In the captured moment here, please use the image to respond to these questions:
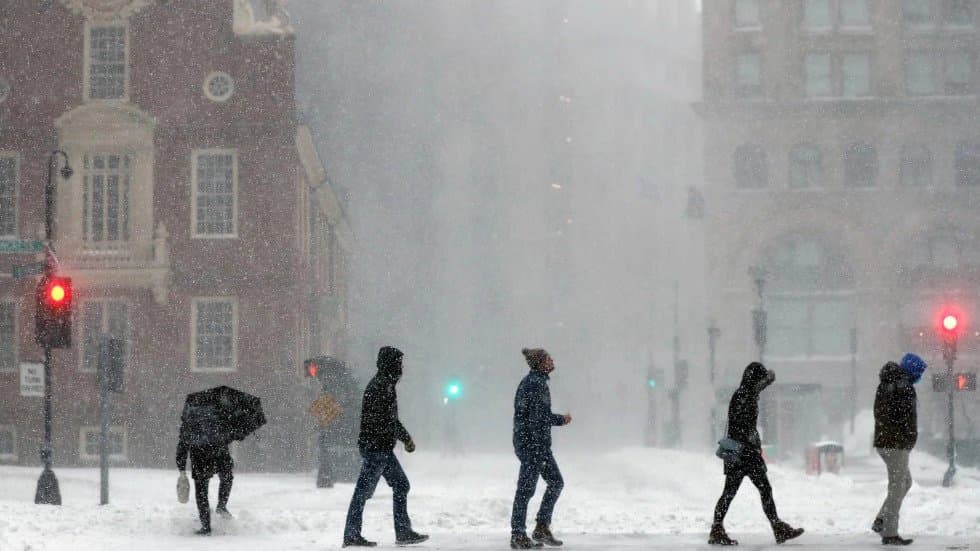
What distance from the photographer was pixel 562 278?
420 feet

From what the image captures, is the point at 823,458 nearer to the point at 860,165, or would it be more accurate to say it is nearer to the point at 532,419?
the point at 532,419

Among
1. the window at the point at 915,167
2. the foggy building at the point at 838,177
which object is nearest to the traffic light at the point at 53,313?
the foggy building at the point at 838,177

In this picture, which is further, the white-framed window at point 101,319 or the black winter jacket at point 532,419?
the white-framed window at point 101,319

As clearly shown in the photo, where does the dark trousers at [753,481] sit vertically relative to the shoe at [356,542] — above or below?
above

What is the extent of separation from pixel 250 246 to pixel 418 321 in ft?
182

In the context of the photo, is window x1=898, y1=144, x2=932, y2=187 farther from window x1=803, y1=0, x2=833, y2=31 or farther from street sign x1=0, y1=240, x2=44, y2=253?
street sign x1=0, y1=240, x2=44, y2=253

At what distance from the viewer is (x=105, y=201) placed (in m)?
41.2

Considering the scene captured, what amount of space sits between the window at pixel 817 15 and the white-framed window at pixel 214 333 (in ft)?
160

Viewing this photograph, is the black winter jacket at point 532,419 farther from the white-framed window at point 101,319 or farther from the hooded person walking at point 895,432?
the white-framed window at point 101,319

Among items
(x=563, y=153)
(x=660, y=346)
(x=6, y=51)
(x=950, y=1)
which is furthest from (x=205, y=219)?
(x=563, y=153)

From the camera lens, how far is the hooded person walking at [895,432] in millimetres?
14234

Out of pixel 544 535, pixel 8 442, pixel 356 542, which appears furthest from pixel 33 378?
pixel 8 442

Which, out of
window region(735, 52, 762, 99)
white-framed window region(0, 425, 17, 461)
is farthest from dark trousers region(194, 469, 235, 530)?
window region(735, 52, 762, 99)

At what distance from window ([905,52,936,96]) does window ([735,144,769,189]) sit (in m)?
Result: 8.60
